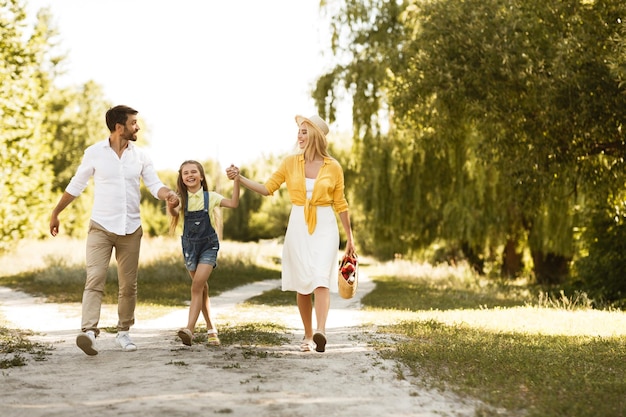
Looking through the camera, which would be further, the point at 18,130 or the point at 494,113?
the point at 18,130

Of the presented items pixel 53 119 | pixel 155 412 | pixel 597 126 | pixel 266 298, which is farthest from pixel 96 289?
pixel 53 119

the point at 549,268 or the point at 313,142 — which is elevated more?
the point at 313,142

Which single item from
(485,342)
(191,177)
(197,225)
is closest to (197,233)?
(197,225)

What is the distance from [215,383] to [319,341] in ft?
6.67

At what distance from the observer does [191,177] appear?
8578mm

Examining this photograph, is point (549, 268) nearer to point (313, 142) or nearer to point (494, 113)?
point (494, 113)

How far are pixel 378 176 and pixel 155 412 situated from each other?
20.6m

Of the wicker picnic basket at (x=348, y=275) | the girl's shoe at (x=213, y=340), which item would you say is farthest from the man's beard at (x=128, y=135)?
the wicker picnic basket at (x=348, y=275)

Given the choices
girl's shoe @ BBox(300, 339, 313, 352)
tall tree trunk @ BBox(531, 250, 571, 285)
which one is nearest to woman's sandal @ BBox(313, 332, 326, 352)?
girl's shoe @ BBox(300, 339, 313, 352)

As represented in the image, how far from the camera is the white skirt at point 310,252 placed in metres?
8.32

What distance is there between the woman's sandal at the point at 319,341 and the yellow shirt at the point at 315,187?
1.02 meters

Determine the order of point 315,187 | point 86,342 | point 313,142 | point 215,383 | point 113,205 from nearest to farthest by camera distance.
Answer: point 215,383
point 86,342
point 113,205
point 315,187
point 313,142

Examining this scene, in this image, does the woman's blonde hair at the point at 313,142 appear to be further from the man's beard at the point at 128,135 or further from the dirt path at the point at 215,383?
the dirt path at the point at 215,383

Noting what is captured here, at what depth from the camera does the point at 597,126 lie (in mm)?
16250
